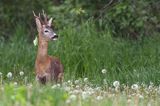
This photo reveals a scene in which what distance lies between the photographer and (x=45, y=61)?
11039mm

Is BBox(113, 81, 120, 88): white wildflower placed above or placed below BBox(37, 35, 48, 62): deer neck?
below

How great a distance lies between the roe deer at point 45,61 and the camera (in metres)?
10.9

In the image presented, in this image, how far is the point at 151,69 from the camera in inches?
460

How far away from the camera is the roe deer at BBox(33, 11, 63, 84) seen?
1086 centimetres

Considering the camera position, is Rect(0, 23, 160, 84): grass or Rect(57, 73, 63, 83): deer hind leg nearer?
Rect(57, 73, 63, 83): deer hind leg

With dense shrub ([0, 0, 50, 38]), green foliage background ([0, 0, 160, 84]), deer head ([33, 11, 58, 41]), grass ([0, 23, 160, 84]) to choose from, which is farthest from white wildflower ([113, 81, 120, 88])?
dense shrub ([0, 0, 50, 38])

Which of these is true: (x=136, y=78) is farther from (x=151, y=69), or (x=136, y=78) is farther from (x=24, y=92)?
(x=24, y=92)

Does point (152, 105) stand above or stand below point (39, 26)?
below

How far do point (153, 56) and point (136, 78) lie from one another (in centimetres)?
217

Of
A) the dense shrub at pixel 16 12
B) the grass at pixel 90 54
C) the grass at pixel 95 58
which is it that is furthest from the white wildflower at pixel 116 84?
the dense shrub at pixel 16 12

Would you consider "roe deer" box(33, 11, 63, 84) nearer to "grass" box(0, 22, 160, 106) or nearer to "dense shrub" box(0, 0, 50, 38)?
"grass" box(0, 22, 160, 106)

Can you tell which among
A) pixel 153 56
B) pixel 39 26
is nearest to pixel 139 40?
pixel 153 56

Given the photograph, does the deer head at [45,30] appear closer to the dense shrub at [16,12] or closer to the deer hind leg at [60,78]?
the deer hind leg at [60,78]

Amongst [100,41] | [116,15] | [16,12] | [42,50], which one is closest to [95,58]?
[100,41]
